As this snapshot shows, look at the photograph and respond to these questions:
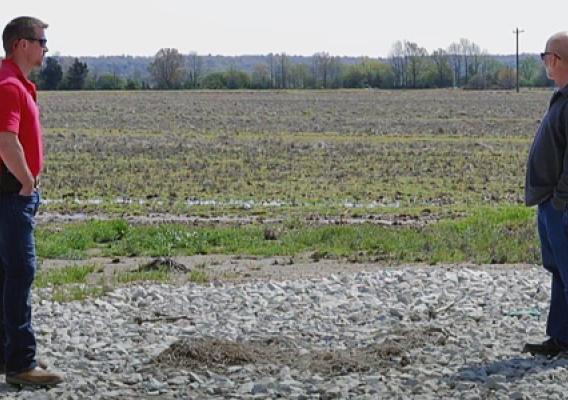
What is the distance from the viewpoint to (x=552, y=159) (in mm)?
8281

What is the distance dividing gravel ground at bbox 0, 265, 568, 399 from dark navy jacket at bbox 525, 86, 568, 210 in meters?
1.23

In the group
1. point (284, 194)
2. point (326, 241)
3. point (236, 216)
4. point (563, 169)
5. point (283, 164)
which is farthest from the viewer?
point (283, 164)

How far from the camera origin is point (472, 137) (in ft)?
137

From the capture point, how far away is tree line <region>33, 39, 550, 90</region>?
401ft

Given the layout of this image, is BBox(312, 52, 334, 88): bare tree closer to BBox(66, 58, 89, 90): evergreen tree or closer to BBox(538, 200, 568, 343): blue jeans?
BBox(66, 58, 89, 90): evergreen tree

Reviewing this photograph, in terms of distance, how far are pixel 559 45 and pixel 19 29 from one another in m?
3.60

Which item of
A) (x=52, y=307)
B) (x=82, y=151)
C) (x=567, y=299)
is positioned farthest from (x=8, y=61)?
(x=82, y=151)

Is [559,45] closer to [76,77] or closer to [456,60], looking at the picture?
[76,77]

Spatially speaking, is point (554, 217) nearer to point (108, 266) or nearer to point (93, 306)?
point (93, 306)

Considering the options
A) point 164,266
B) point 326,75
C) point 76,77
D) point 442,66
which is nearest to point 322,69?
point 326,75

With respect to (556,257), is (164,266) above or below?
below

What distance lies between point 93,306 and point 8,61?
3556 mm

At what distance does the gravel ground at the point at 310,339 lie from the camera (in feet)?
26.7

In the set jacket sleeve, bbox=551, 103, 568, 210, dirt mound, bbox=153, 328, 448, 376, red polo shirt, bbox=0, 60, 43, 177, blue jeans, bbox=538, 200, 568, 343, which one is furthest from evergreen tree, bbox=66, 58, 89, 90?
jacket sleeve, bbox=551, 103, 568, 210
